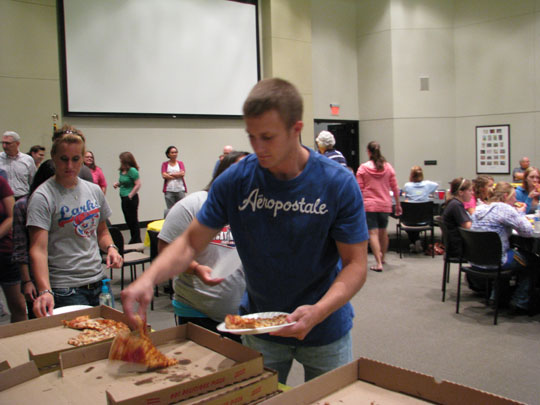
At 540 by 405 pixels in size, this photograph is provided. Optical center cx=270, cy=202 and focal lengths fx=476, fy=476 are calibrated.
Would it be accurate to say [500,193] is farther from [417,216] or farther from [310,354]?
[310,354]

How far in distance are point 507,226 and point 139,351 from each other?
4.08m

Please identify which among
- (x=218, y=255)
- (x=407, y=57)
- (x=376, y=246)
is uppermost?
(x=407, y=57)

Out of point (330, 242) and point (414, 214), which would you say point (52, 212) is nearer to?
point (330, 242)

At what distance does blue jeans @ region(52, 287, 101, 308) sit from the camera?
93.3 inches

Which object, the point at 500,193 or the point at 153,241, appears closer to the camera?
the point at 500,193

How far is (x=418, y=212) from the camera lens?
7.14 m

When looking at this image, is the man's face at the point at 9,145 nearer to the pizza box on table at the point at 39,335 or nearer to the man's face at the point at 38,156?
the man's face at the point at 38,156

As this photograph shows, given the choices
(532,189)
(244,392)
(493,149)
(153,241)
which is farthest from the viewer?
(493,149)

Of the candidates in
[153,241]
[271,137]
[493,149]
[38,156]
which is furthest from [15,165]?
[493,149]

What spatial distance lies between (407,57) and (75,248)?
38.0ft

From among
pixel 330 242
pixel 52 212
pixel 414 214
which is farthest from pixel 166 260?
pixel 414 214

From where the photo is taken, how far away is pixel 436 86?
1253 centimetres

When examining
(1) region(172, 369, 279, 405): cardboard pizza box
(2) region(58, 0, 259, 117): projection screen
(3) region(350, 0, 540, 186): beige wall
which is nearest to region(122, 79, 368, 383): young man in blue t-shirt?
(1) region(172, 369, 279, 405): cardboard pizza box

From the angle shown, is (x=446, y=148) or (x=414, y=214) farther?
(x=446, y=148)
